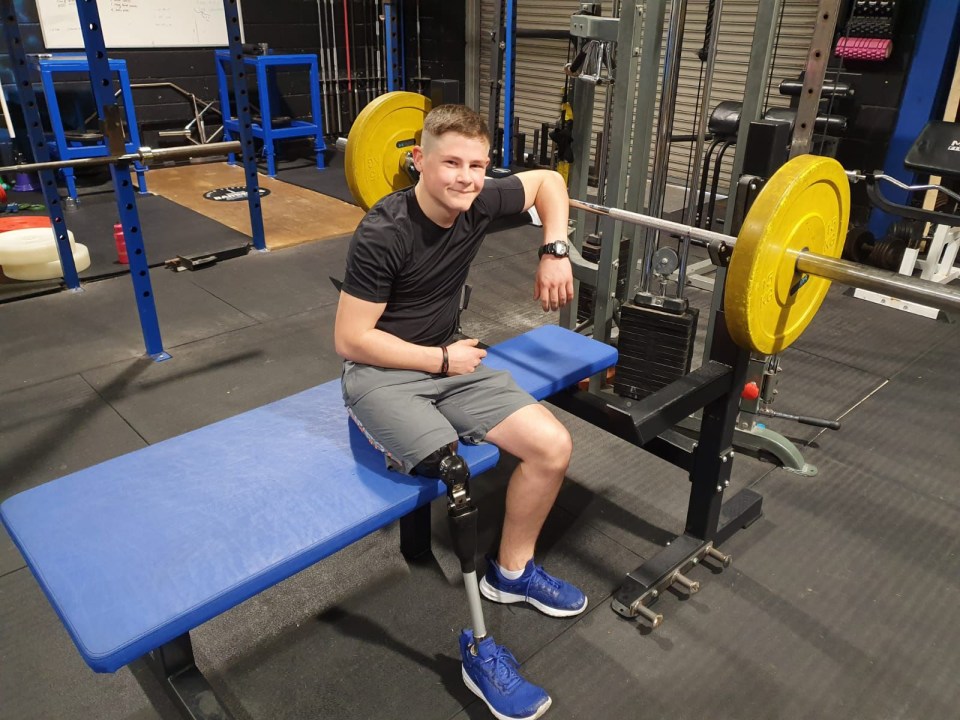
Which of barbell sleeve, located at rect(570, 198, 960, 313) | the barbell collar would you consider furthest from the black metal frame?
the barbell collar

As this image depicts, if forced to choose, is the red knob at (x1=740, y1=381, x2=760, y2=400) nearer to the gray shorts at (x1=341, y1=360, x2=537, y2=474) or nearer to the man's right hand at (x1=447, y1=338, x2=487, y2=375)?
the gray shorts at (x1=341, y1=360, x2=537, y2=474)

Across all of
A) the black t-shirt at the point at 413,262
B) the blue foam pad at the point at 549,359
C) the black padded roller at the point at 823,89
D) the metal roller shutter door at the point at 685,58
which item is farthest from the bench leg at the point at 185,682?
the metal roller shutter door at the point at 685,58

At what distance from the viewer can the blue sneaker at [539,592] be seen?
5.56ft

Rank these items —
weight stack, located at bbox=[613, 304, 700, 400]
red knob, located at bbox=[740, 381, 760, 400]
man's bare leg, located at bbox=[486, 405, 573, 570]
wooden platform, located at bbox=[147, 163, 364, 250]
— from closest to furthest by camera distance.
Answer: man's bare leg, located at bbox=[486, 405, 573, 570] < weight stack, located at bbox=[613, 304, 700, 400] < red knob, located at bbox=[740, 381, 760, 400] < wooden platform, located at bbox=[147, 163, 364, 250]

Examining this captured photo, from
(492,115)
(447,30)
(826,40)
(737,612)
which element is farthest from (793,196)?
(447,30)

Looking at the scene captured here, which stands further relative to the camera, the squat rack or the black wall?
the black wall

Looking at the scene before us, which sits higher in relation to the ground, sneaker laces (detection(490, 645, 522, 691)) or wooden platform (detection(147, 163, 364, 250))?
wooden platform (detection(147, 163, 364, 250))

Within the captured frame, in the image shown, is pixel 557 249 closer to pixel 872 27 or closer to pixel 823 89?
pixel 823 89

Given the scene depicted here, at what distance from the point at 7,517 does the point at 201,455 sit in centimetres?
34

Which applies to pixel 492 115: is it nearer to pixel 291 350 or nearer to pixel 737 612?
pixel 291 350

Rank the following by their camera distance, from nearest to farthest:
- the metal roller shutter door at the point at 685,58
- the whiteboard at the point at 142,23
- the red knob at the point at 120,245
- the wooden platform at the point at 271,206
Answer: the red knob at the point at 120,245 → the wooden platform at the point at 271,206 → the metal roller shutter door at the point at 685,58 → the whiteboard at the point at 142,23

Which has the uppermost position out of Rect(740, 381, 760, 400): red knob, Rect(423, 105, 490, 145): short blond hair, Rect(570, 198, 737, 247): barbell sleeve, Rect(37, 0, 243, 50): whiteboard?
Rect(37, 0, 243, 50): whiteboard

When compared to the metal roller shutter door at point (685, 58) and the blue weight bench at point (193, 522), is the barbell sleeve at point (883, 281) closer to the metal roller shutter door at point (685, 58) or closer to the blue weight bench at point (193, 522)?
the blue weight bench at point (193, 522)

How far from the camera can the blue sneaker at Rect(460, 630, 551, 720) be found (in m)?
1.43
